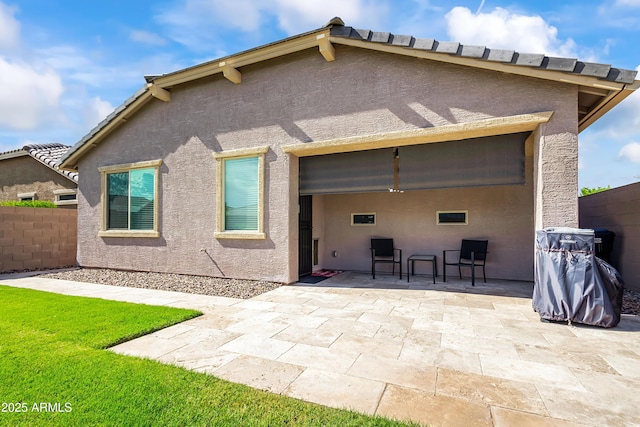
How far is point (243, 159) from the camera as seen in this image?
24.5ft

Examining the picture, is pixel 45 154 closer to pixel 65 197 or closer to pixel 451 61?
pixel 65 197

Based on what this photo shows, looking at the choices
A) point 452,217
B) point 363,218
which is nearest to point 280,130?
point 363,218

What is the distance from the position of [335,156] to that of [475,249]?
4.07 m

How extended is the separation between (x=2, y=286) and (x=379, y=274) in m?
8.83

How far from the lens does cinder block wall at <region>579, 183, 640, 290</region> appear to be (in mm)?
5840

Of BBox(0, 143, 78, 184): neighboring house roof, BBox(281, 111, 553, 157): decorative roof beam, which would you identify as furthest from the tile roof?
BBox(0, 143, 78, 184): neighboring house roof

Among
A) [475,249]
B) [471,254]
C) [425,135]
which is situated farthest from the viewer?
[475,249]

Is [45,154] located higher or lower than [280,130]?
higher

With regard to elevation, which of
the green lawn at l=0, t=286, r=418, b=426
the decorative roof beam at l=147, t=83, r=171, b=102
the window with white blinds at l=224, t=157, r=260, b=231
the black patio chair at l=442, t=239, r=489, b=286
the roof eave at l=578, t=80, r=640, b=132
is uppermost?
the decorative roof beam at l=147, t=83, r=171, b=102

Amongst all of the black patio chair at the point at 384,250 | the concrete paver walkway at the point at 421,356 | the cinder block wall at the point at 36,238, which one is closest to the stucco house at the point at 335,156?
the black patio chair at the point at 384,250

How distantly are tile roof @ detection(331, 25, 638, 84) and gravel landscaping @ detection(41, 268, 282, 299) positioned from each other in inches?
214

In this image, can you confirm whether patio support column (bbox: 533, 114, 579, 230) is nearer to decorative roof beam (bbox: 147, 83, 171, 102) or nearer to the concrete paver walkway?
the concrete paver walkway

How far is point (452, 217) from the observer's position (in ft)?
26.2

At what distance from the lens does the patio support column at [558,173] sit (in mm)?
4766
